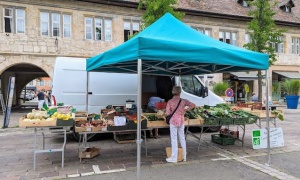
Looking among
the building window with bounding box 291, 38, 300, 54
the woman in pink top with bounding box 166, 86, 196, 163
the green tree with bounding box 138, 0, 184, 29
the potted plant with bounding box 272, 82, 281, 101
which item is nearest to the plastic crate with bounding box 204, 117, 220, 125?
the woman in pink top with bounding box 166, 86, 196, 163

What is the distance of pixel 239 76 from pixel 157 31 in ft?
66.2

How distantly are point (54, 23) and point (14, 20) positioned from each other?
2441 millimetres

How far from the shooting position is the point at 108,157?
6547mm

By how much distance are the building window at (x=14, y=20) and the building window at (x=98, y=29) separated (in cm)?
417

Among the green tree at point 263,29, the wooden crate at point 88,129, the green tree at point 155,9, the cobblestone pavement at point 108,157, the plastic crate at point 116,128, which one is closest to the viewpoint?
A: the cobblestone pavement at point 108,157

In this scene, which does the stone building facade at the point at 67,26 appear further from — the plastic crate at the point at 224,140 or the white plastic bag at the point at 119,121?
the white plastic bag at the point at 119,121

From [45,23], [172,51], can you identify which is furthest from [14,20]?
[172,51]

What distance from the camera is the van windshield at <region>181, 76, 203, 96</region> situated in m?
9.81

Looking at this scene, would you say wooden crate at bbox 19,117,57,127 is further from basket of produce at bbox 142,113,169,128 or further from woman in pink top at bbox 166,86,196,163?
woman in pink top at bbox 166,86,196,163

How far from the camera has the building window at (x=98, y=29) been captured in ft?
64.7

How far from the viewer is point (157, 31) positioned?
18.5ft

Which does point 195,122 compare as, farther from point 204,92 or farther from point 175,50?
point 204,92

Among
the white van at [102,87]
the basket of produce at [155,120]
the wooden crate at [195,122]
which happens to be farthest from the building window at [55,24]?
the wooden crate at [195,122]

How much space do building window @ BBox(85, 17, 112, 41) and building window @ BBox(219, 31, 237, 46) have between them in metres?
10.1
